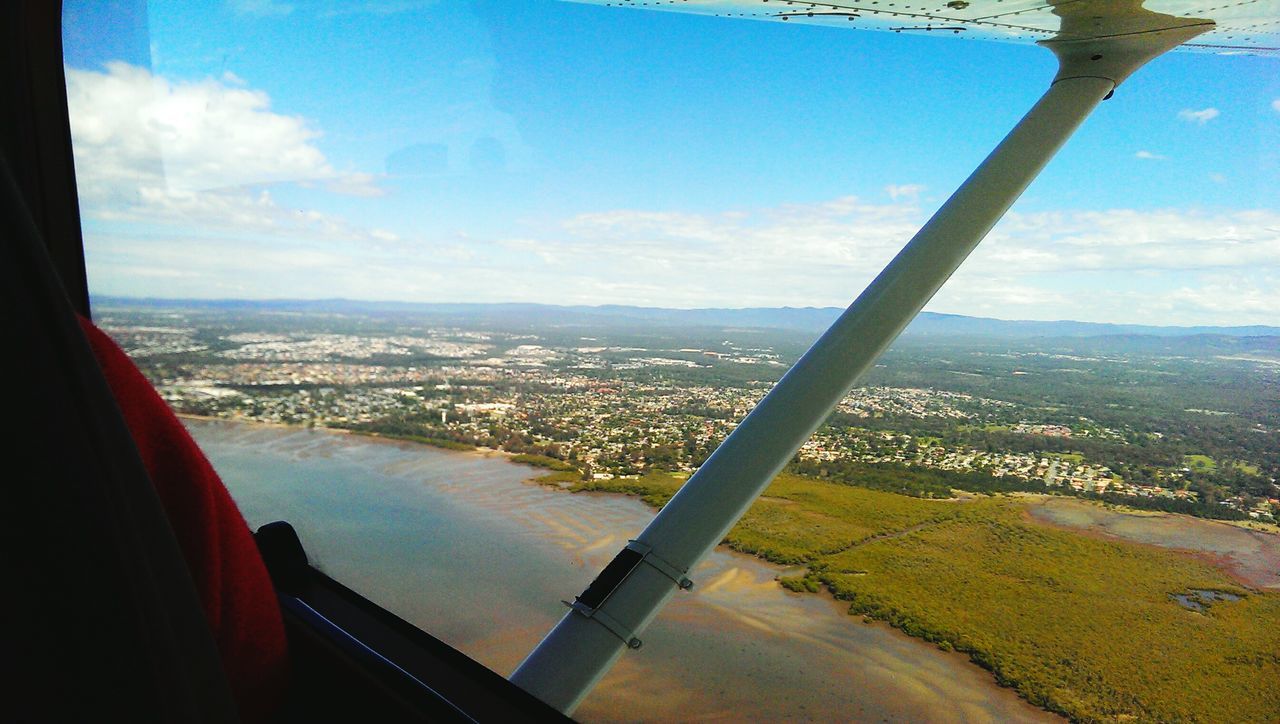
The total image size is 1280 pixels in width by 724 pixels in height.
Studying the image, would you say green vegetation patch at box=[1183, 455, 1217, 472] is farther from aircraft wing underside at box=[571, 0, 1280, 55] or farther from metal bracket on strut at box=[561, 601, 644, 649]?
metal bracket on strut at box=[561, 601, 644, 649]

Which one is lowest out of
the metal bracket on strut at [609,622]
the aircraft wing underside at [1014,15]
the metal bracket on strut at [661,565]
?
the metal bracket on strut at [609,622]

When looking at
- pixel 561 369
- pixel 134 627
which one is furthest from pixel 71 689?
pixel 561 369

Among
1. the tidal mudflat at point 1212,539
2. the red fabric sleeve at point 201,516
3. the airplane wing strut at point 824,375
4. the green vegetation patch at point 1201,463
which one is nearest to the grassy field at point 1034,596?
the tidal mudflat at point 1212,539

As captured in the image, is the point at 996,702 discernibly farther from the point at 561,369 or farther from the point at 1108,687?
the point at 561,369

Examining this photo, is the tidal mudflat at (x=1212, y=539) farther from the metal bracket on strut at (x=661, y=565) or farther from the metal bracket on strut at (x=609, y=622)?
the metal bracket on strut at (x=609, y=622)

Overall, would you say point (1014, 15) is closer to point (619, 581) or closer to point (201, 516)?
point (619, 581)

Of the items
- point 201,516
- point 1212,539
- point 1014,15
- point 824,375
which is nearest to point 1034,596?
point 1212,539
